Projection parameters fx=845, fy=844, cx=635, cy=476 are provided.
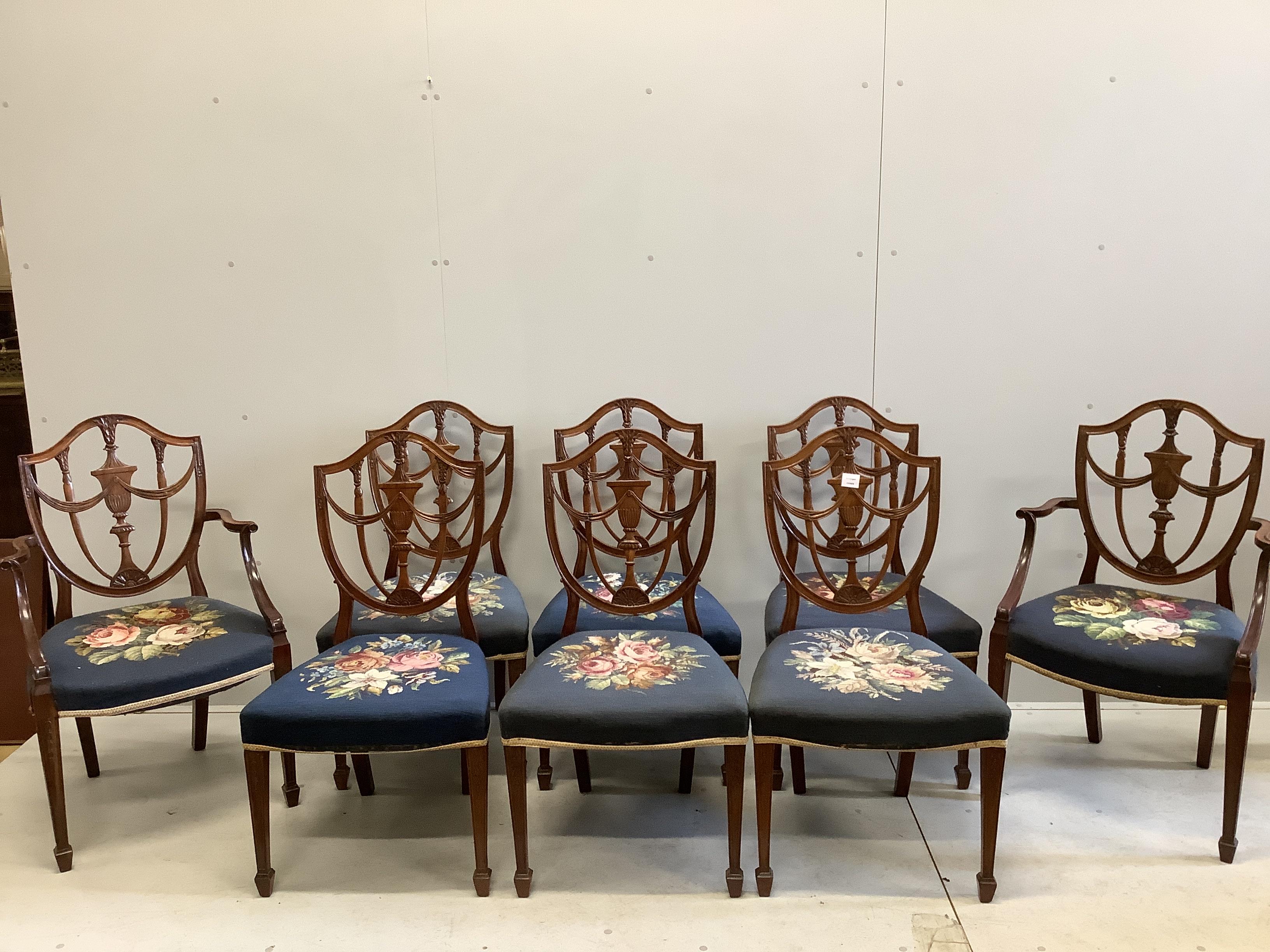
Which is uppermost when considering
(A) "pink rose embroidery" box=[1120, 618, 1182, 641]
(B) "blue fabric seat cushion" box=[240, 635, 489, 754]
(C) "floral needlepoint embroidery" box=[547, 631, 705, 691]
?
(A) "pink rose embroidery" box=[1120, 618, 1182, 641]

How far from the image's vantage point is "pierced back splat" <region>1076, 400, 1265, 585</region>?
2189 millimetres

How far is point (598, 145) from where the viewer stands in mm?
2467

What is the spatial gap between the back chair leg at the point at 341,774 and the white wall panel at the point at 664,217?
0.77m

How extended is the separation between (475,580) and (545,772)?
58 cm

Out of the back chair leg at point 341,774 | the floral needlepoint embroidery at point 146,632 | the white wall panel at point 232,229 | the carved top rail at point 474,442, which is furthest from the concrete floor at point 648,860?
the white wall panel at point 232,229

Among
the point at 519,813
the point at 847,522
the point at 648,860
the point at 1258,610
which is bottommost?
the point at 648,860

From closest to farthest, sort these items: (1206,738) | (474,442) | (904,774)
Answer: (904,774) → (1206,738) → (474,442)

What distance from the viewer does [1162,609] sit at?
7.09 ft

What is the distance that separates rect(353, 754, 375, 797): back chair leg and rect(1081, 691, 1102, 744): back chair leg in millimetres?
2022

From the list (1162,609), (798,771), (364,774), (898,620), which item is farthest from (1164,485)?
(364,774)

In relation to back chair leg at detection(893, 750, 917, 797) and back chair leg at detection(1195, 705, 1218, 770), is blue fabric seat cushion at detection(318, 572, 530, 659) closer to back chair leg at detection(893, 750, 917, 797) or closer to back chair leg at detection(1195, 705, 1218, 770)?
back chair leg at detection(893, 750, 917, 797)

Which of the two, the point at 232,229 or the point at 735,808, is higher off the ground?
the point at 232,229

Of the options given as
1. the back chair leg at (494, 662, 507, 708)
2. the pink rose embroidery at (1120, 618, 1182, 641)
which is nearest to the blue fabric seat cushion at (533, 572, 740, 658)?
the back chair leg at (494, 662, 507, 708)

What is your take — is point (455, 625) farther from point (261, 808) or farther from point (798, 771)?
point (798, 771)
